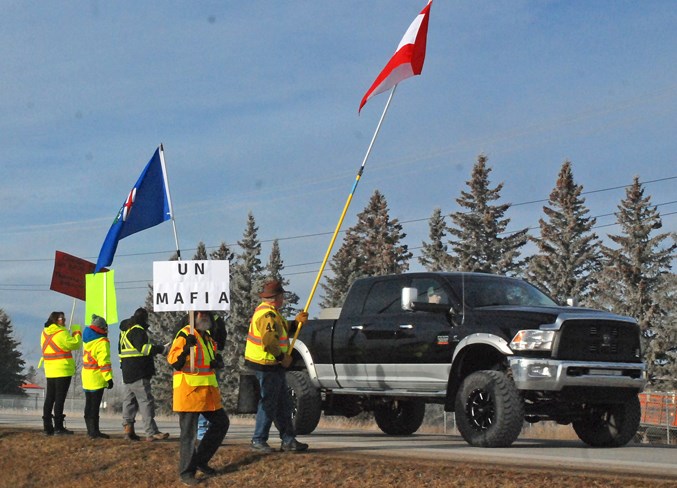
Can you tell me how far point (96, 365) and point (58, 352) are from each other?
1.12 m

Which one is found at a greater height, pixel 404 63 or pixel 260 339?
pixel 404 63

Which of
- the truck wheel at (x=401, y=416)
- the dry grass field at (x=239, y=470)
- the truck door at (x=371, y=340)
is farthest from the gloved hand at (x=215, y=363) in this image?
the truck wheel at (x=401, y=416)

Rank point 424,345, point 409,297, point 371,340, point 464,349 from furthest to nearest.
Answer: point 371,340 → point 424,345 → point 464,349 → point 409,297

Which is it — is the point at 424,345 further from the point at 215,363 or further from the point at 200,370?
the point at 200,370

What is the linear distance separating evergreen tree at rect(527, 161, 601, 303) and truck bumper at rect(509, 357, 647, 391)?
50183mm

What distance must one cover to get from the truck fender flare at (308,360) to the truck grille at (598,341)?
4060 mm

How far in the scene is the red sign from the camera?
21.4 metres

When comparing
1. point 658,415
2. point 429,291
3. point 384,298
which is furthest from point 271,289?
point 658,415

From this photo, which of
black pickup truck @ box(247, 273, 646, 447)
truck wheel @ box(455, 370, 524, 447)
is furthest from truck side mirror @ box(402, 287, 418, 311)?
truck wheel @ box(455, 370, 524, 447)

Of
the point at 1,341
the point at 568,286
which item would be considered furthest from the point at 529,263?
the point at 1,341

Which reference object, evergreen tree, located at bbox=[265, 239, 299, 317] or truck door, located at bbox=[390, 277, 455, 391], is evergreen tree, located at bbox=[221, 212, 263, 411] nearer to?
evergreen tree, located at bbox=[265, 239, 299, 317]

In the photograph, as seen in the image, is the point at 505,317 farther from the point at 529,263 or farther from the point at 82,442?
the point at 529,263

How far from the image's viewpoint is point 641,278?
58.2 metres

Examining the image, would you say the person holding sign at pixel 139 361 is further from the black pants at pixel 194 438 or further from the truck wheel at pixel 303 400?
the black pants at pixel 194 438
